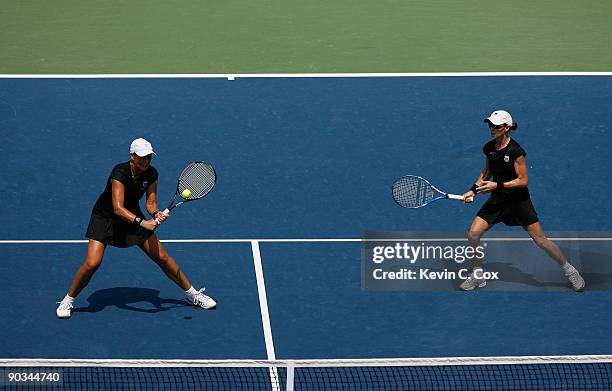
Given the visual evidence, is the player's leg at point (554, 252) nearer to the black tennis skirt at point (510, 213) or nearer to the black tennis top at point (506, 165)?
the black tennis skirt at point (510, 213)

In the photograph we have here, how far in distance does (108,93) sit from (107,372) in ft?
26.5

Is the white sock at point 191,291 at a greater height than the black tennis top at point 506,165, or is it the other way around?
the black tennis top at point 506,165

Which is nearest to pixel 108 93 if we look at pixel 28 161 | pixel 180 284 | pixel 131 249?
pixel 28 161

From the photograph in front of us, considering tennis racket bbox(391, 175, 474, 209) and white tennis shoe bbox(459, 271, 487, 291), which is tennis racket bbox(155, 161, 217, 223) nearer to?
tennis racket bbox(391, 175, 474, 209)

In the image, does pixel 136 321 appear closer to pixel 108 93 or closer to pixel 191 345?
pixel 191 345

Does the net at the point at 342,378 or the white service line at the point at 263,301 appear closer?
the net at the point at 342,378

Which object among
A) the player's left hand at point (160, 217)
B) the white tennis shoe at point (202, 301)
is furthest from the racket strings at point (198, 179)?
the white tennis shoe at point (202, 301)

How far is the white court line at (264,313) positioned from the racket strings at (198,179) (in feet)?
4.46

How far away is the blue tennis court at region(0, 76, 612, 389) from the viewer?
11.6 m

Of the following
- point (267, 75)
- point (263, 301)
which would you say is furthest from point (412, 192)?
point (267, 75)

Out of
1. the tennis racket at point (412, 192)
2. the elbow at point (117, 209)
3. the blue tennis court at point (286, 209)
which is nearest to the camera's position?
the elbow at point (117, 209)

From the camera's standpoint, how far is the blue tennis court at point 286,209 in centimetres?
1157

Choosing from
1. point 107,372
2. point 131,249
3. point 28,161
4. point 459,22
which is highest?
point 459,22

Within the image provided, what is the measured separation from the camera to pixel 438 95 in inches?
699
